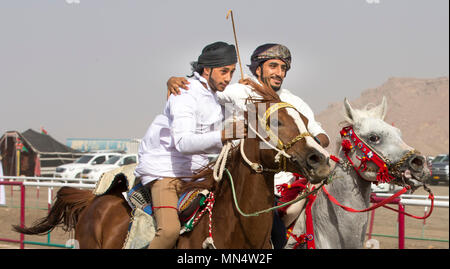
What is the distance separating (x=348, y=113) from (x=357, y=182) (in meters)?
0.67

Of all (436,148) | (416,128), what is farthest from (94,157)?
(416,128)

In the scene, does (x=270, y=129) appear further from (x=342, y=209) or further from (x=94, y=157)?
(x=94, y=157)

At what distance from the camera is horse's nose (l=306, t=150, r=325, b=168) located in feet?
9.65

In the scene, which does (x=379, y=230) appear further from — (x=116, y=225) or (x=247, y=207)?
(x=247, y=207)

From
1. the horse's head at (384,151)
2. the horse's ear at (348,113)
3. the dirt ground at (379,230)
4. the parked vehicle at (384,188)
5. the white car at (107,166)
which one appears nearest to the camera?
the horse's head at (384,151)

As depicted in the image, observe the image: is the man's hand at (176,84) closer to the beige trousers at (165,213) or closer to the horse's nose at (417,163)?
the beige trousers at (165,213)

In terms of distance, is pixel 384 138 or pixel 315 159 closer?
pixel 315 159

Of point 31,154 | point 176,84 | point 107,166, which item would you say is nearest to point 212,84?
point 176,84

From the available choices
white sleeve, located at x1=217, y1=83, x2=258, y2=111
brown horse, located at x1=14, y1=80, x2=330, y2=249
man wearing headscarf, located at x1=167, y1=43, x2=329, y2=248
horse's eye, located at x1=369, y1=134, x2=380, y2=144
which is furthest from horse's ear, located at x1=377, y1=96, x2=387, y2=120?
brown horse, located at x1=14, y1=80, x2=330, y2=249

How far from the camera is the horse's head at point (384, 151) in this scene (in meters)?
4.04

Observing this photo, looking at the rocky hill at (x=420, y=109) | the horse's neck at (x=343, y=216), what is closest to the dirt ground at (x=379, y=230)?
the horse's neck at (x=343, y=216)

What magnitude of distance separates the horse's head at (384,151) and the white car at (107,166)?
744 inches

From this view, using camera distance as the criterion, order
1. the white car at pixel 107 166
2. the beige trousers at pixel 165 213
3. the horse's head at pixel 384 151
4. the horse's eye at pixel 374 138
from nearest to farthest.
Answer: the beige trousers at pixel 165 213 → the horse's head at pixel 384 151 → the horse's eye at pixel 374 138 → the white car at pixel 107 166

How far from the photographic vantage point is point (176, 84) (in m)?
3.77
